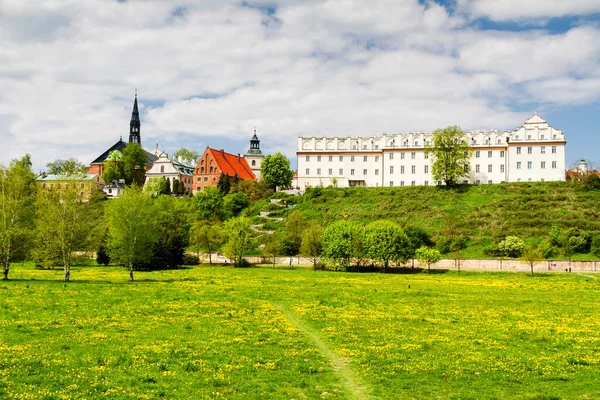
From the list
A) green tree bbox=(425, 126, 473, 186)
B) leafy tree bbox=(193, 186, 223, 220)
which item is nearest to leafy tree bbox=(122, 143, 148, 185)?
leafy tree bbox=(193, 186, 223, 220)

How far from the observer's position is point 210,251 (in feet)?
268

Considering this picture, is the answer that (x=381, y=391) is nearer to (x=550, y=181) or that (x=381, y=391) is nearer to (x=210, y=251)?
(x=210, y=251)

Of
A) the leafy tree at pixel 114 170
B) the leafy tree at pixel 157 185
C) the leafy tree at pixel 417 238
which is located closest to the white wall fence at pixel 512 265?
the leafy tree at pixel 417 238

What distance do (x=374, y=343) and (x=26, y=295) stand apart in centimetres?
2398

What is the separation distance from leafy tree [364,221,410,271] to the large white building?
55.3m

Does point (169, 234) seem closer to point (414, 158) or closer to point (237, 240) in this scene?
point (237, 240)

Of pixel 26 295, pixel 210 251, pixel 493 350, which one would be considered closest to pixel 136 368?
pixel 493 350

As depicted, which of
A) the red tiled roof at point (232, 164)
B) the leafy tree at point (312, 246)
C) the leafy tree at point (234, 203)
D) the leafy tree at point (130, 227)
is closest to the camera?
the leafy tree at point (130, 227)

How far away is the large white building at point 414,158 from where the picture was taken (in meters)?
119

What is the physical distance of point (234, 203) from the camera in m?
116

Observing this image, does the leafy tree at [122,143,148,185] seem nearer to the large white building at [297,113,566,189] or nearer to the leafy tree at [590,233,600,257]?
the large white building at [297,113,566,189]

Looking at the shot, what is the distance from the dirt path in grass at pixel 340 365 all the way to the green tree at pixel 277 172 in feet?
343

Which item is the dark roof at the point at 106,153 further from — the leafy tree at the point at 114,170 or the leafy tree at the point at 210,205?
the leafy tree at the point at 210,205

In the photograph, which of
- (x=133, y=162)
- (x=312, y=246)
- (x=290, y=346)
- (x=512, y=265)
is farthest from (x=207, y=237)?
(x=133, y=162)
